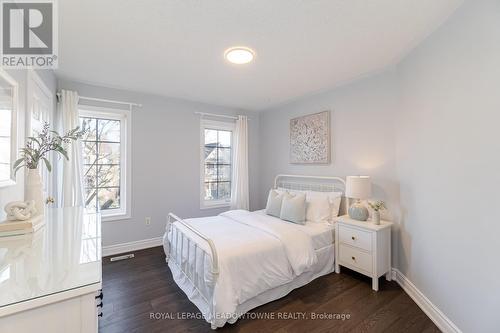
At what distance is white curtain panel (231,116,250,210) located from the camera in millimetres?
4348

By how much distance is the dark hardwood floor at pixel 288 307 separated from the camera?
186cm

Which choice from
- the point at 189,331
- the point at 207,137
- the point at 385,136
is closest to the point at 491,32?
the point at 385,136

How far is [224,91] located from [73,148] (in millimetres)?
2256

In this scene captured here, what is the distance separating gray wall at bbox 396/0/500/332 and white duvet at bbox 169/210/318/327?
1103 mm

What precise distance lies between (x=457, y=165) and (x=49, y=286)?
8.38 ft

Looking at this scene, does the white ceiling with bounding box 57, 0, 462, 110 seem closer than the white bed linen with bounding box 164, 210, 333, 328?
Yes

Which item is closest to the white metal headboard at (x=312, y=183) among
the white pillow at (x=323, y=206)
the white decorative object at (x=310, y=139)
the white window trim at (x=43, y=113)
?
the white pillow at (x=323, y=206)

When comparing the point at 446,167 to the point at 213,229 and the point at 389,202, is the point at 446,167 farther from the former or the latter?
the point at 213,229

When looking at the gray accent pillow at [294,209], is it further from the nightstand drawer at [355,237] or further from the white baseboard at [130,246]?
the white baseboard at [130,246]

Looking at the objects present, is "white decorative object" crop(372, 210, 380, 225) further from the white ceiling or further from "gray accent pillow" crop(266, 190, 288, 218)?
the white ceiling

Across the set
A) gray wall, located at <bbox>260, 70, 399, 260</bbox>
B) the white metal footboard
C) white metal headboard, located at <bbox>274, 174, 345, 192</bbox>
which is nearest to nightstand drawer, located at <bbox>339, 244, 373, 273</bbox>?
gray wall, located at <bbox>260, 70, 399, 260</bbox>

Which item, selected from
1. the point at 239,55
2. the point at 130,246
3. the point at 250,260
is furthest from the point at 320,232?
the point at 130,246

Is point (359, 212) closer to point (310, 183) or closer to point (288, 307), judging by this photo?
point (310, 183)

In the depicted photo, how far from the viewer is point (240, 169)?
173 inches
